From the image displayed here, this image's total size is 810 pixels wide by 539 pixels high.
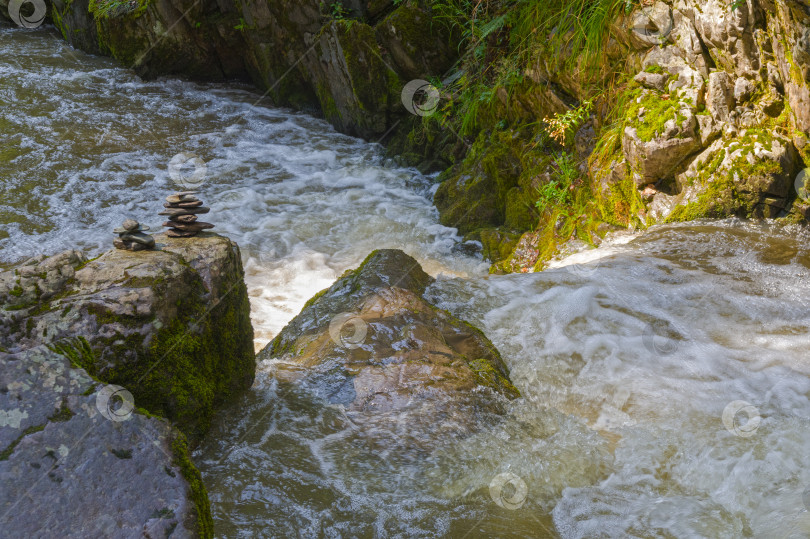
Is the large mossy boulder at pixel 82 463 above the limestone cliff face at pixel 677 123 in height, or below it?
below

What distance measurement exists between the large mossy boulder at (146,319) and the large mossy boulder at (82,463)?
0.21 meters

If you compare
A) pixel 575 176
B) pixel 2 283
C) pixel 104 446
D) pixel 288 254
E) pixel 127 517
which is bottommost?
pixel 288 254

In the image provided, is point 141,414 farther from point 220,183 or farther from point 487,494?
point 220,183

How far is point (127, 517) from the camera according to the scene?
1.71 metres

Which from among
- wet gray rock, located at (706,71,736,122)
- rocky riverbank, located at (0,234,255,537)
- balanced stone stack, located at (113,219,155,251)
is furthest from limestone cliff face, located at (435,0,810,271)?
balanced stone stack, located at (113,219,155,251)

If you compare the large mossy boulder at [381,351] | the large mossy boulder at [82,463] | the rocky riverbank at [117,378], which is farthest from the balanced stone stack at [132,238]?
the large mossy boulder at [381,351]

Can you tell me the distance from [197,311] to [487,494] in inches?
60.5

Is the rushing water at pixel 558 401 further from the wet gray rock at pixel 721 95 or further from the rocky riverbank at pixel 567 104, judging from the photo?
the wet gray rock at pixel 721 95

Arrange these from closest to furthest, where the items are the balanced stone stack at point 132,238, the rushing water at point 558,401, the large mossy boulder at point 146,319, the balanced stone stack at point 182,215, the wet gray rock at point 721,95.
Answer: the large mossy boulder at point 146,319, the rushing water at point 558,401, the balanced stone stack at point 132,238, the balanced stone stack at point 182,215, the wet gray rock at point 721,95

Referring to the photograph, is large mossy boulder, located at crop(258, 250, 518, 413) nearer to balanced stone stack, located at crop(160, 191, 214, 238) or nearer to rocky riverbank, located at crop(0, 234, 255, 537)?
rocky riverbank, located at crop(0, 234, 255, 537)

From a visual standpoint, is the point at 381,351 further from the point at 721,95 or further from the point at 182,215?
the point at 721,95

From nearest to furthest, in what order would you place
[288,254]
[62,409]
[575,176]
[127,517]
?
1. [127,517]
2. [62,409]
3. [575,176]
4. [288,254]

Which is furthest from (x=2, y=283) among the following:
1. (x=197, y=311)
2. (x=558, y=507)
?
(x=558, y=507)

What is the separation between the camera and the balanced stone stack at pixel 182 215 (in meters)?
2.95
